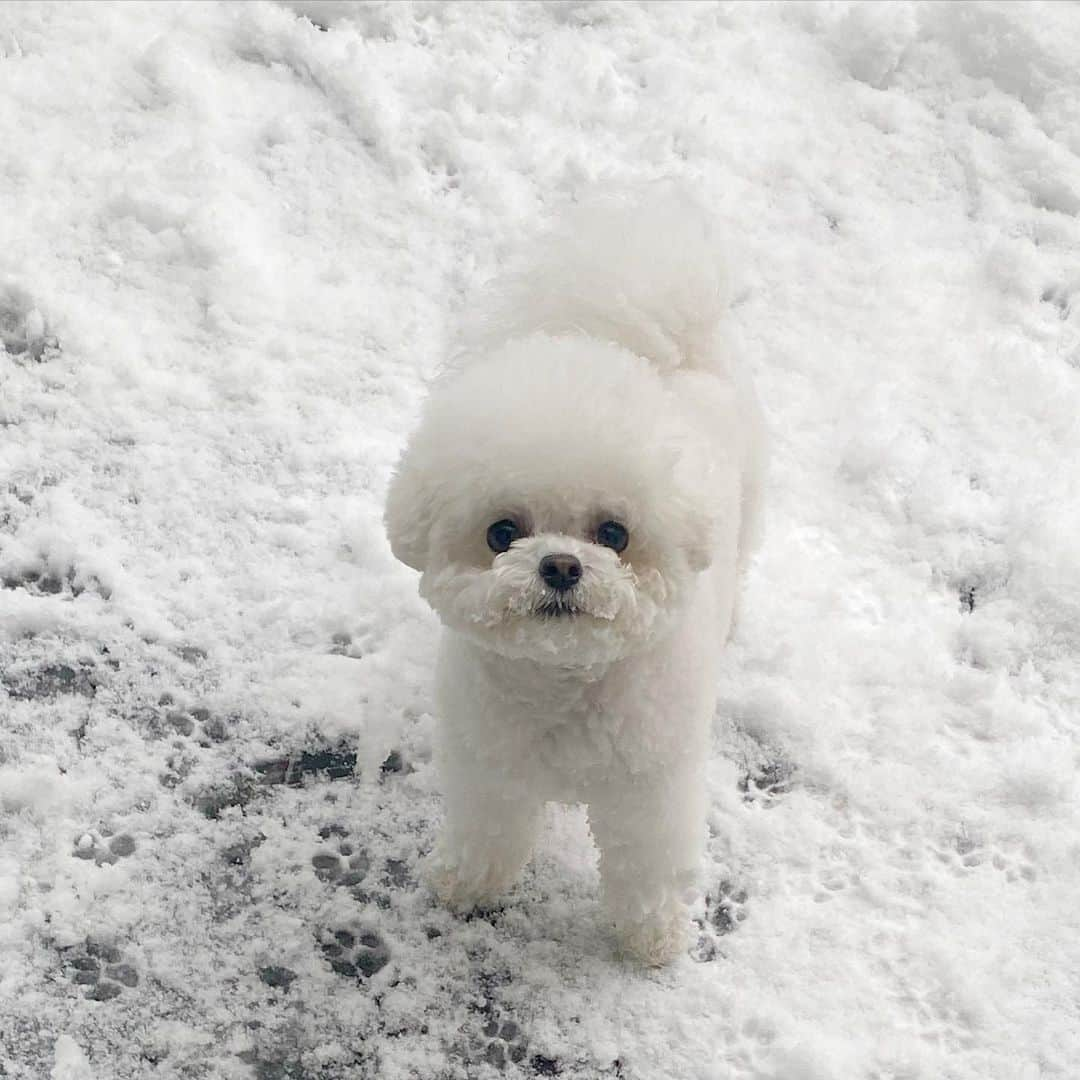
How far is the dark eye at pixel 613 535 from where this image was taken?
75.9 inches

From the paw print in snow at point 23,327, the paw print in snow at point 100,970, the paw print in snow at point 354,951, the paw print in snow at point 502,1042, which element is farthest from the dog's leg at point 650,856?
the paw print in snow at point 23,327

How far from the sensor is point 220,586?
2977mm

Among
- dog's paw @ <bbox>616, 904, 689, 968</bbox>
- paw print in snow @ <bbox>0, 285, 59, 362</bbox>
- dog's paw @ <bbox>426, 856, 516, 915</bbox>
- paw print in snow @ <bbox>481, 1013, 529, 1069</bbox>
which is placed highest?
dog's paw @ <bbox>616, 904, 689, 968</bbox>

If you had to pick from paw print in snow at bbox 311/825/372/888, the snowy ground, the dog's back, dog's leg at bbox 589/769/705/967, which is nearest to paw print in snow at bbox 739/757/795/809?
the snowy ground

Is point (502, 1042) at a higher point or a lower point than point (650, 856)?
lower

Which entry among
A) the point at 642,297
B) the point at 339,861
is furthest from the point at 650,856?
the point at 642,297

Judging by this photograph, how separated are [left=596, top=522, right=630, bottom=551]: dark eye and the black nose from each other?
4.7 inches

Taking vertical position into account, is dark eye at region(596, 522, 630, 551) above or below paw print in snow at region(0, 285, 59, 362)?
above

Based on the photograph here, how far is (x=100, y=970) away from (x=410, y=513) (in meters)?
1.10

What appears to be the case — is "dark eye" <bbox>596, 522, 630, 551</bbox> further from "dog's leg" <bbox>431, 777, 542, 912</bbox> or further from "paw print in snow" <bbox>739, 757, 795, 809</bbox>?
"paw print in snow" <bbox>739, 757, 795, 809</bbox>

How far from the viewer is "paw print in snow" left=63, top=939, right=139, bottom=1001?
225cm

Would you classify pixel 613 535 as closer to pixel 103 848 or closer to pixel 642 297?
pixel 642 297

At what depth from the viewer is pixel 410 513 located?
1968mm

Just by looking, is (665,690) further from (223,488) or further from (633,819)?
(223,488)
